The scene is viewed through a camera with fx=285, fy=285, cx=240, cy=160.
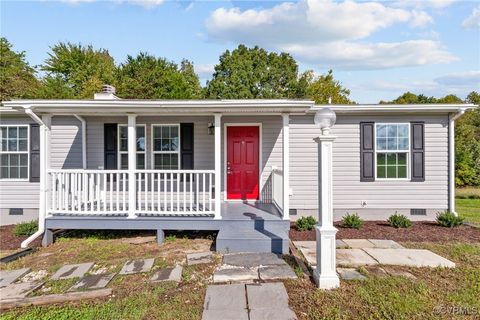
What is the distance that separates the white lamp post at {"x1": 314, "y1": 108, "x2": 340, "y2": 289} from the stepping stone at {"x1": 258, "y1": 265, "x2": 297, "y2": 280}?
1.26 feet

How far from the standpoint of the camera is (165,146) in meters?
7.18

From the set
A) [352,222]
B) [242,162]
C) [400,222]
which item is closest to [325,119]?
[242,162]

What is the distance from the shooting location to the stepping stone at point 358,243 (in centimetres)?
529

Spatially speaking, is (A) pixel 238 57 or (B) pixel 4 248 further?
(A) pixel 238 57

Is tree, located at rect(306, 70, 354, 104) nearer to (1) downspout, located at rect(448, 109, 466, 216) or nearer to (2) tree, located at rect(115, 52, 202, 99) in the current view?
(2) tree, located at rect(115, 52, 202, 99)

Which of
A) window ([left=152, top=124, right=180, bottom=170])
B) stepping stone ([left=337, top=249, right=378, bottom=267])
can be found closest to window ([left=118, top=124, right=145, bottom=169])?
window ([left=152, top=124, right=180, bottom=170])

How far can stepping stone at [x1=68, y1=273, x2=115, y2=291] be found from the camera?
3.66 m

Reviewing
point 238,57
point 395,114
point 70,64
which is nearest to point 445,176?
point 395,114

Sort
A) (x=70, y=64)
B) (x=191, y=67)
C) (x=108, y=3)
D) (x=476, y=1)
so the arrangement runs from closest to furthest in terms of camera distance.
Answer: (x=476, y=1) → (x=108, y=3) → (x=70, y=64) → (x=191, y=67)

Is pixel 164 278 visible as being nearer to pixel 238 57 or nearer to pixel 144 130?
pixel 144 130

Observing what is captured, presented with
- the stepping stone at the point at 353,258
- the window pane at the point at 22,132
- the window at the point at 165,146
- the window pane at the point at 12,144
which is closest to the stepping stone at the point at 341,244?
the stepping stone at the point at 353,258

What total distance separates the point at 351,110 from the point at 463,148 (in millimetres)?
12840

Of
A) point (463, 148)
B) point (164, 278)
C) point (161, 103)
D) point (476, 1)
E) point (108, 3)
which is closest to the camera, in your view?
point (164, 278)

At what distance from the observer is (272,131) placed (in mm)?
7172
